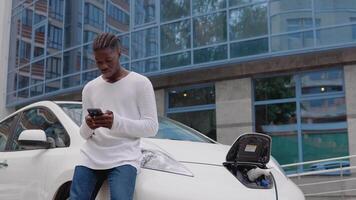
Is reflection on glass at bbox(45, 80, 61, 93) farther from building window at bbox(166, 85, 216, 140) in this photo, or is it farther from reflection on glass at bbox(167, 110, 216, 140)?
reflection on glass at bbox(167, 110, 216, 140)

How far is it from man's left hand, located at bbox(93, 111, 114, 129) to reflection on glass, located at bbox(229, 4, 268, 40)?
35.0ft

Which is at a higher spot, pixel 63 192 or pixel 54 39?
pixel 54 39

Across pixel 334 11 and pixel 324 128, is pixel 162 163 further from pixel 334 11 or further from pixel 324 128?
pixel 334 11

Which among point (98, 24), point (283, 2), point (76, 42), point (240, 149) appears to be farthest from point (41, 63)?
point (240, 149)

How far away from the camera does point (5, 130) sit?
489 centimetres

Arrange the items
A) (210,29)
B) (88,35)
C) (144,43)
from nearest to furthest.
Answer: (210,29) → (144,43) → (88,35)

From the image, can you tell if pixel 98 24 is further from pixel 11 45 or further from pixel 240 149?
pixel 240 149

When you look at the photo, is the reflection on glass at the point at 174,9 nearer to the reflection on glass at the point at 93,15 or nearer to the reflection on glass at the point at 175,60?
the reflection on glass at the point at 175,60

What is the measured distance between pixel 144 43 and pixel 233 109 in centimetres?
358

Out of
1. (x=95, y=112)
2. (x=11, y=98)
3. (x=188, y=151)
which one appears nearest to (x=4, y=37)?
(x=11, y=98)

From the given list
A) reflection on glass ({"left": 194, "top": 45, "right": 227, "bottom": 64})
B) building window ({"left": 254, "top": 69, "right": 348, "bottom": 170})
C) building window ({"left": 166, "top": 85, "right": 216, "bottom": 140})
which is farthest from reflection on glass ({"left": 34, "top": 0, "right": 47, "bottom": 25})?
building window ({"left": 254, "top": 69, "right": 348, "bottom": 170})

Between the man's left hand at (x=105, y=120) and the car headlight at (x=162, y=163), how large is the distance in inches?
18.3

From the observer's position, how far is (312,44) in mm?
12438

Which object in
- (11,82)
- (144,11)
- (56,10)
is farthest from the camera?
(11,82)
